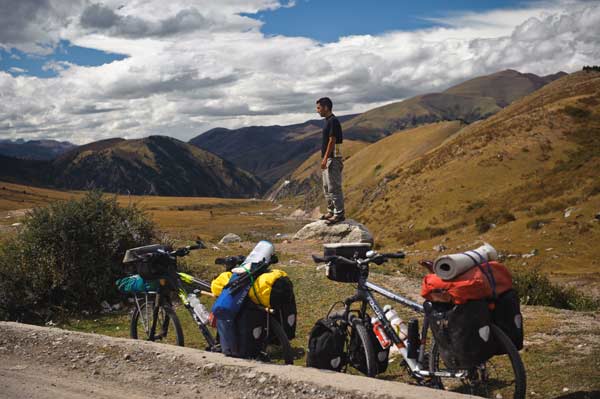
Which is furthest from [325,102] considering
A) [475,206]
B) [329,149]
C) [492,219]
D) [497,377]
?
[475,206]

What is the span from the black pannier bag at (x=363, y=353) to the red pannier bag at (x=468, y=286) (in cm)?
122

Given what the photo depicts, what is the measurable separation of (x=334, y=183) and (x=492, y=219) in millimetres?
20519

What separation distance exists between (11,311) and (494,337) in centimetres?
1135

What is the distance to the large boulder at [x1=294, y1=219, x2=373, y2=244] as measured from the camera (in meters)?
20.8

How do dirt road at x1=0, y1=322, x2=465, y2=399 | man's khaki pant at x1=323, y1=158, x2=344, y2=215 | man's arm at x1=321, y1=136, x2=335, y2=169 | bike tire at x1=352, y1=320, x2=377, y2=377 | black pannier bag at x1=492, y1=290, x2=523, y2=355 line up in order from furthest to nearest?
1. man's khaki pant at x1=323, y1=158, x2=344, y2=215
2. man's arm at x1=321, y1=136, x2=335, y2=169
3. bike tire at x1=352, y1=320, x2=377, y2=377
4. dirt road at x1=0, y1=322, x2=465, y2=399
5. black pannier bag at x1=492, y1=290, x2=523, y2=355

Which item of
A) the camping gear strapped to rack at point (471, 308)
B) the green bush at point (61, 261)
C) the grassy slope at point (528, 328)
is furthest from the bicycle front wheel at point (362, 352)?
the green bush at point (61, 261)

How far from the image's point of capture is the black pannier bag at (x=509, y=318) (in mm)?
5484

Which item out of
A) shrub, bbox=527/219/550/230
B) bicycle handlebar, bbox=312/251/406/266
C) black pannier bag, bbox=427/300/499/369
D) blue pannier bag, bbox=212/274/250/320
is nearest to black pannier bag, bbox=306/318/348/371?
bicycle handlebar, bbox=312/251/406/266

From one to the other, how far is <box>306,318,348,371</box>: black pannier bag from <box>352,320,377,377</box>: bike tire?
286 millimetres

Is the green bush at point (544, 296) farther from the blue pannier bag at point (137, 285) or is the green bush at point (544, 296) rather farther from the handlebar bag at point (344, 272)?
the blue pannier bag at point (137, 285)

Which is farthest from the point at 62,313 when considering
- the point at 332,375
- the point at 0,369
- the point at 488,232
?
the point at 488,232

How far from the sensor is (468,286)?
5320 millimetres

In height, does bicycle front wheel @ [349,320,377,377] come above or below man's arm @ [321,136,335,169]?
below

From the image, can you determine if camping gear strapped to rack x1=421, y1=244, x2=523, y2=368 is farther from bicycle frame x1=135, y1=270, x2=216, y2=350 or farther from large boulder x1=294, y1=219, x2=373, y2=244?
large boulder x1=294, y1=219, x2=373, y2=244
